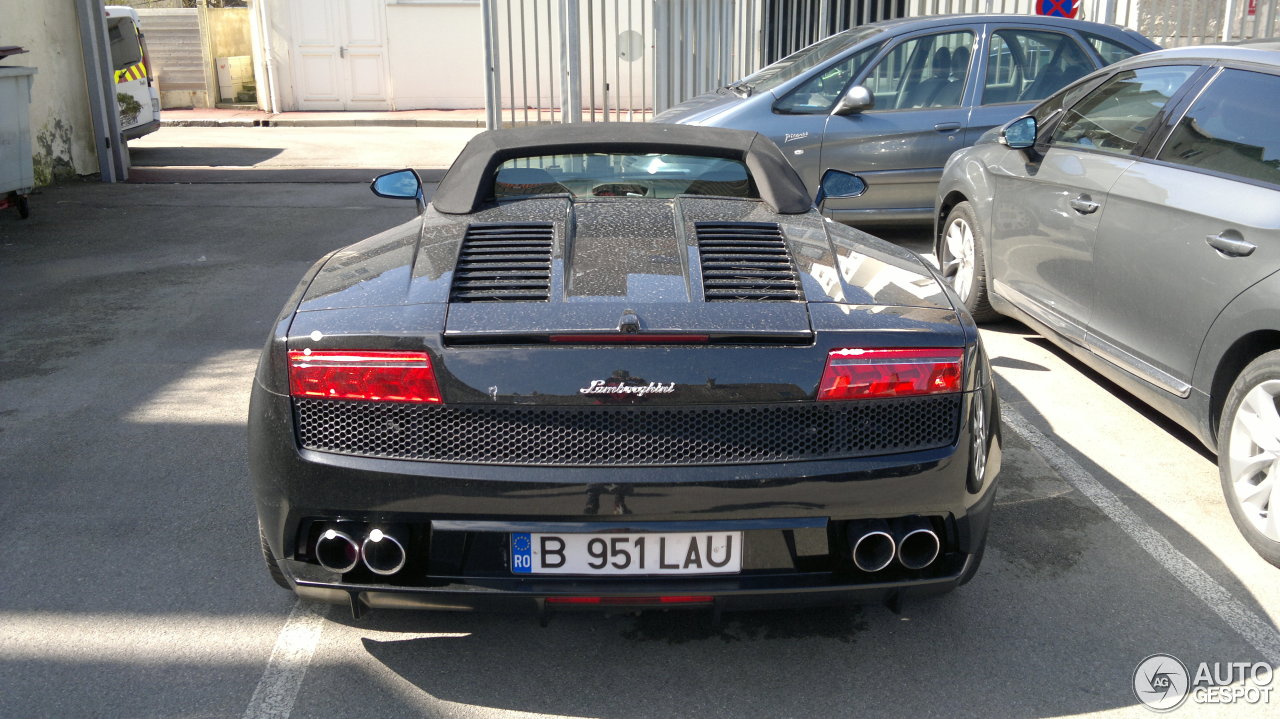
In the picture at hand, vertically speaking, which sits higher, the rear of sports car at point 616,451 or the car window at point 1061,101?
the car window at point 1061,101

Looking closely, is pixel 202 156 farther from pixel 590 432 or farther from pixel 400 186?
pixel 590 432

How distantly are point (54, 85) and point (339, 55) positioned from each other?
391 inches

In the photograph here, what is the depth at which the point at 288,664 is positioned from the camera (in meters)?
3.03

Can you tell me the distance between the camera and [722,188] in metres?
4.02

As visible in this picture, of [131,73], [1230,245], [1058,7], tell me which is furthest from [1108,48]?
[131,73]

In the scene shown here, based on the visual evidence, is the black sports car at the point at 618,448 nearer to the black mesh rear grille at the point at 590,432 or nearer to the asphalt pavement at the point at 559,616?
the black mesh rear grille at the point at 590,432

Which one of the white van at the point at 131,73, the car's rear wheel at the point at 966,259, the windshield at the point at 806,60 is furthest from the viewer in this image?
the white van at the point at 131,73

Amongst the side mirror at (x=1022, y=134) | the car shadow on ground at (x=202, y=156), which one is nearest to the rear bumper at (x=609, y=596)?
the side mirror at (x=1022, y=134)

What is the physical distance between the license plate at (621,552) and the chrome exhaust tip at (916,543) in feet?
1.35

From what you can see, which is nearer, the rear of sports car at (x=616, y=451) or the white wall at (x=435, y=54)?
the rear of sports car at (x=616, y=451)

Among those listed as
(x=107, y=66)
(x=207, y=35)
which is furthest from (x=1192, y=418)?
(x=207, y=35)

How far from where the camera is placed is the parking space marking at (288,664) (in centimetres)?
282

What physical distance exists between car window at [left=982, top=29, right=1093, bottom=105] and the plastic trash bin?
26.0 ft

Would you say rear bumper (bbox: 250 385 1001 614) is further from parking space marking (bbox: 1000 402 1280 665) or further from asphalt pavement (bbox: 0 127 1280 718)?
parking space marking (bbox: 1000 402 1280 665)
